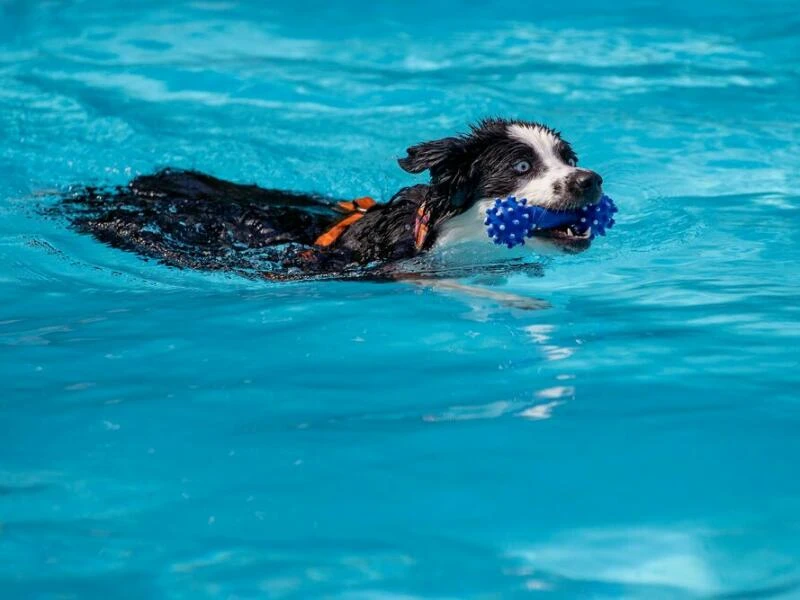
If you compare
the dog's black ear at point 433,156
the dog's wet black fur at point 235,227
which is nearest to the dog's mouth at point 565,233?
the dog's black ear at point 433,156

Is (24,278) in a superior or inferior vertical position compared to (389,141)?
inferior

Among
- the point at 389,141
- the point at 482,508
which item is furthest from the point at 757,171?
the point at 482,508

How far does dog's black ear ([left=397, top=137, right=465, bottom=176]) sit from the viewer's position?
6055mm

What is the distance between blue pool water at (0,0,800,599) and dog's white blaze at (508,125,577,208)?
452 mm

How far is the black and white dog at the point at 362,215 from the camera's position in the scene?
6.10 m

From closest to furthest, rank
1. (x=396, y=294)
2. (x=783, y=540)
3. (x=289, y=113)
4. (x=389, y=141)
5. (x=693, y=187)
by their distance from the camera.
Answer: (x=783, y=540), (x=396, y=294), (x=693, y=187), (x=389, y=141), (x=289, y=113)

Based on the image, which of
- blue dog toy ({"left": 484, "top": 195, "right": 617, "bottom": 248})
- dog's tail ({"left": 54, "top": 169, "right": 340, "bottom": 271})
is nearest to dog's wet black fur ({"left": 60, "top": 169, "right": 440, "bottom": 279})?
dog's tail ({"left": 54, "top": 169, "right": 340, "bottom": 271})

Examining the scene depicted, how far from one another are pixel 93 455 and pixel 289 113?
6773mm

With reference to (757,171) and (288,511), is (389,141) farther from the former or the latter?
(288,511)

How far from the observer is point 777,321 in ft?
17.7

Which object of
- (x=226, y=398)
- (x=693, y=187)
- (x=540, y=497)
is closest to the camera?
(x=540, y=497)

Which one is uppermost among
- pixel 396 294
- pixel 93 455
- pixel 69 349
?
pixel 396 294

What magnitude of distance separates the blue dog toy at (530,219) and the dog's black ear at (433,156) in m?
0.33

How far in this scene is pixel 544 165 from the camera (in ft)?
→ 20.1
